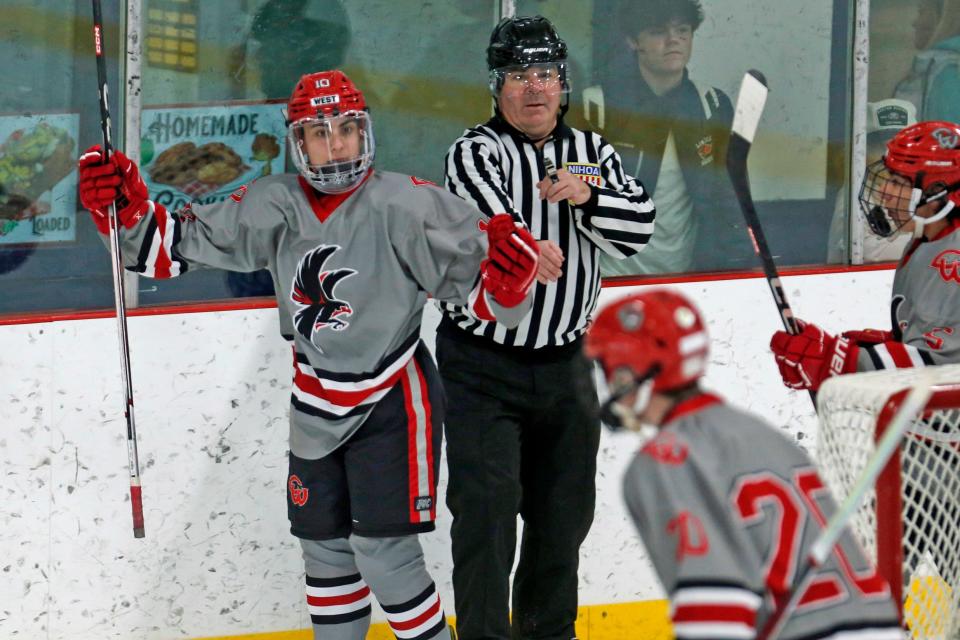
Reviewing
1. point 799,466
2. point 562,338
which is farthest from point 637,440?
point 799,466

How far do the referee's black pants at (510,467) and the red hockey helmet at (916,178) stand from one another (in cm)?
69

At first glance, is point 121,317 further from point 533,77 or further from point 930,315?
point 930,315

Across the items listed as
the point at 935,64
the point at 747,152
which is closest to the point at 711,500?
the point at 747,152

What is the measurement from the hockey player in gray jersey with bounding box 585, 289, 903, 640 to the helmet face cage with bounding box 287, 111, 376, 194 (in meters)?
1.07

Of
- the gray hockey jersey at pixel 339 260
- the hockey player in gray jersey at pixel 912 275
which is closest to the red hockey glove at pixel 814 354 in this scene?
the hockey player in gray jersey at pixel 912 275

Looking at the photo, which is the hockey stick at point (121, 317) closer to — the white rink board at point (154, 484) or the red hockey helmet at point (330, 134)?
the white rink board at point (154, 484)

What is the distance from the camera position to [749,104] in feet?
8.51

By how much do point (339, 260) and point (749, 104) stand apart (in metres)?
0.82

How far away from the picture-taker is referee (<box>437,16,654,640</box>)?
9.62ft

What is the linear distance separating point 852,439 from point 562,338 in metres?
0.77

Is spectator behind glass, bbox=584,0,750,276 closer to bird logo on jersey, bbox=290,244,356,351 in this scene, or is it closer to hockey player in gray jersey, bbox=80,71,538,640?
hockey player in gray jersey, bbox=80,71,538,640

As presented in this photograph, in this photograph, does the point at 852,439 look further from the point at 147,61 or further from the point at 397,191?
the point at 147,61

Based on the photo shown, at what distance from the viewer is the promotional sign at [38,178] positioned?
329 cm

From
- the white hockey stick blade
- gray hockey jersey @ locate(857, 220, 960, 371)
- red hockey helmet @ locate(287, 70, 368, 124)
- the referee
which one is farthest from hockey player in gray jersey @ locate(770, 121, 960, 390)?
red hockey helmet @ locate(287, 70, 368, 124)
